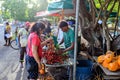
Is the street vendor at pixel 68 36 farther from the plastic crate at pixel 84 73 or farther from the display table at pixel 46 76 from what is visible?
the display table at pixel 46 76

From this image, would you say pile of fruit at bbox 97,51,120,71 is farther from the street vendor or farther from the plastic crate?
the street vendor

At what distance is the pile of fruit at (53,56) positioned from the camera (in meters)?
5.27

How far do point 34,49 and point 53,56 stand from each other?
505 millimetres

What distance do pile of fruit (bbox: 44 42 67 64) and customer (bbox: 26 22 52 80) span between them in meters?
0.22

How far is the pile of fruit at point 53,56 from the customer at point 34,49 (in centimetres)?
22

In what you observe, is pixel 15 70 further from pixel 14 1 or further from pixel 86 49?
pixel 14 1

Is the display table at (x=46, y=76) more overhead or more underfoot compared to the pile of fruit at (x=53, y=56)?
more underfoot

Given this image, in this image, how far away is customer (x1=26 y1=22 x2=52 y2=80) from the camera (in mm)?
5133

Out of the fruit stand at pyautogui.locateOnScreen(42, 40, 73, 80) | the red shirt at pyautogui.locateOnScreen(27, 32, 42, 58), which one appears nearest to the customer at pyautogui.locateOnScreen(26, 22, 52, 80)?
the red shirt at pyautogui.locateOnScreen(27, 32, 42, 58)

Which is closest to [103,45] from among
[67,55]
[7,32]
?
[67,55]

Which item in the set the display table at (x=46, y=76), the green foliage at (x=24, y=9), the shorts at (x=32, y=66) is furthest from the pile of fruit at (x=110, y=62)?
the green foliage at (x=24, y=9)

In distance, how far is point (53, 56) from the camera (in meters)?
5.34

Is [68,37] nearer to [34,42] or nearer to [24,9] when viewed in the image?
[34,42]

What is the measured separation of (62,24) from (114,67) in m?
1.84
